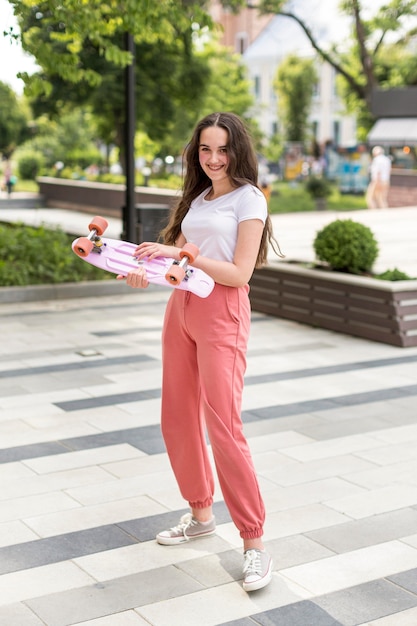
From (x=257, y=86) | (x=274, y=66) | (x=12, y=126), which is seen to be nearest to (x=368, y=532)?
(x=12, y=126)

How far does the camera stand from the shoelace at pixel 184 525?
468 centimetres

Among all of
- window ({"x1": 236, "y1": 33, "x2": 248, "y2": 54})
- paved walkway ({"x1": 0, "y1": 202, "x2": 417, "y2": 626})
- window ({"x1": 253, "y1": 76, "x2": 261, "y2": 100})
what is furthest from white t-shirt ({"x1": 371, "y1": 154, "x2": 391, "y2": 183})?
window ({"x1": 236, "y1": 33, "x2": 248, "y2": 54})

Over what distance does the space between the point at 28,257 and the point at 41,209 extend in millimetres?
16493

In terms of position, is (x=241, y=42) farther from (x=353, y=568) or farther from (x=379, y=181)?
(x=353, y=568)

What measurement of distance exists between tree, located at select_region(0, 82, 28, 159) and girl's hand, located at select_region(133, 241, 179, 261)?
1906 inches

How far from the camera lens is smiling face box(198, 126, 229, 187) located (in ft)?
13.4

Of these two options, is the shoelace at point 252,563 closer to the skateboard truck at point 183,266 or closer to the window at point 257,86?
the skateboard truck at point 183,266

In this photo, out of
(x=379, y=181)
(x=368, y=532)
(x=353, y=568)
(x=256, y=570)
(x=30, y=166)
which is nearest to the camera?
(x=256, y=570)

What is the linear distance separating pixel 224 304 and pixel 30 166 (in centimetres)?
3704

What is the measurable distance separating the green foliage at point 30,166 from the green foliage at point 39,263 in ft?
89.9

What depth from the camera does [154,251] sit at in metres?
3.91

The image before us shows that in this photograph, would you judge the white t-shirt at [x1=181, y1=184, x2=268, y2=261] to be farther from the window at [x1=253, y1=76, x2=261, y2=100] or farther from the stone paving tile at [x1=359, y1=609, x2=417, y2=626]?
the window at [x1=253, y1=76, x2=261, y2=100]

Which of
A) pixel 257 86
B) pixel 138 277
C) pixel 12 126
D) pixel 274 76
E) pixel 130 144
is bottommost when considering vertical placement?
pixel 138 277

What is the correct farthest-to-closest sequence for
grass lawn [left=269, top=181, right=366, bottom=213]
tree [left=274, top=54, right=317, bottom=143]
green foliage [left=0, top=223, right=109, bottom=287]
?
tree [left=274, top=54, right=317, bottom=143]
grass lawn [left=269, top=181, right=366, bottom=213]
green foliage [left=0, top=223, right=109, bottom=287]
